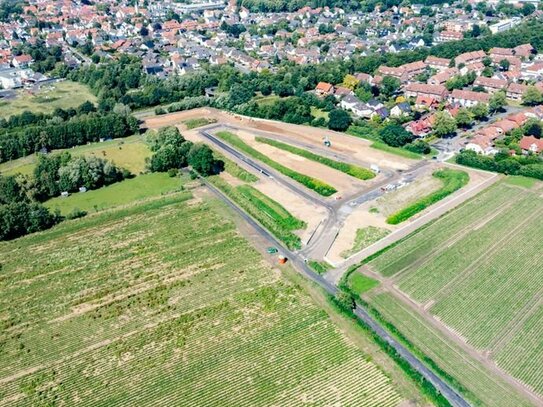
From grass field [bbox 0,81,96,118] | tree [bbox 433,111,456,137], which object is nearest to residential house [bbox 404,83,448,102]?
tree [bbox 433,111,456,137]

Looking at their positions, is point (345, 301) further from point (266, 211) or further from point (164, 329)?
point (266, 211)

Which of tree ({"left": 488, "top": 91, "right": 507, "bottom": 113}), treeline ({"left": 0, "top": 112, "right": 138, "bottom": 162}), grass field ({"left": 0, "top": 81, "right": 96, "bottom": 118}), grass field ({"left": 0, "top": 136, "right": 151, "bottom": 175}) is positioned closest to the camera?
grass field ({"left": 0, "top": 136, "right": 151, "bottom": 175})

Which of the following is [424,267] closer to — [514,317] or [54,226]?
[514,317]

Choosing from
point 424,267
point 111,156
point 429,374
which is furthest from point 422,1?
point 429,374

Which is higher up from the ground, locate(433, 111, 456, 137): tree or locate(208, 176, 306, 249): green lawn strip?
locate(433, 111, 456, 137): tree

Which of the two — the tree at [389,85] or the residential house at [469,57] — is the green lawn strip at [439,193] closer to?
the tree at [389,85]

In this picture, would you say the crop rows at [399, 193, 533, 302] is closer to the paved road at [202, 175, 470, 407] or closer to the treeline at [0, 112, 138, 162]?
the paved road at [202, 175, 470, 407]
